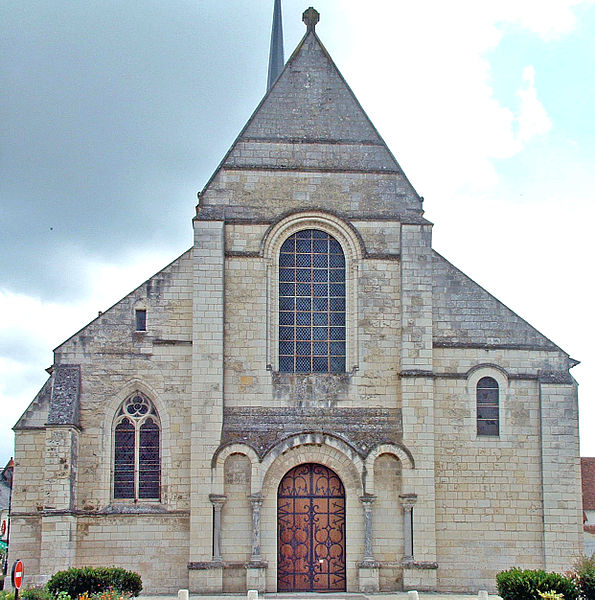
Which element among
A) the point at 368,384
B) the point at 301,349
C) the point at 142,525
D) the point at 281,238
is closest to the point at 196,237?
the point at 281,238

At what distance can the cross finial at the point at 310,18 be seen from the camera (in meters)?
25.9

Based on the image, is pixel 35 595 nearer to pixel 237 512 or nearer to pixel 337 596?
pixel 237 512

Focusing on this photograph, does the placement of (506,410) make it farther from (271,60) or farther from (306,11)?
(271,60)

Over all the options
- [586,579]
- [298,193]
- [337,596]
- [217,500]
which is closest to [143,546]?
[217,500]

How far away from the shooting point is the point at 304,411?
23.6 metres

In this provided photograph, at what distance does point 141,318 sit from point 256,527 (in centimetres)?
573

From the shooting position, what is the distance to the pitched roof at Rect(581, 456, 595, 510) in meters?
42.5

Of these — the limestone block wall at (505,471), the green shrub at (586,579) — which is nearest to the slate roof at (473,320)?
the limestone block wall at (505,471)

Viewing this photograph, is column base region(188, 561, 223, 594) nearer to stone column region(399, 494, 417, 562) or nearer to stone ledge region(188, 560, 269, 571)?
stone ledge region(188, 560, 269, 571)

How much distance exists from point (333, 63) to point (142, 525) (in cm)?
1239

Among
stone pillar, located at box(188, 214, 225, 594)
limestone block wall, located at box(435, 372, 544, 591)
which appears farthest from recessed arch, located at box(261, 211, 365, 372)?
limestone block wall, located at box(435, 372, 544, 591)

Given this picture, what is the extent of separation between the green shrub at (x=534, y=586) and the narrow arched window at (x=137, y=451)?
28.0 feet

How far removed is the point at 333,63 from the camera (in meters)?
25.7

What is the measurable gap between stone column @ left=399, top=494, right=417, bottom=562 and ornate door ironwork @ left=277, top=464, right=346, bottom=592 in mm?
1412
